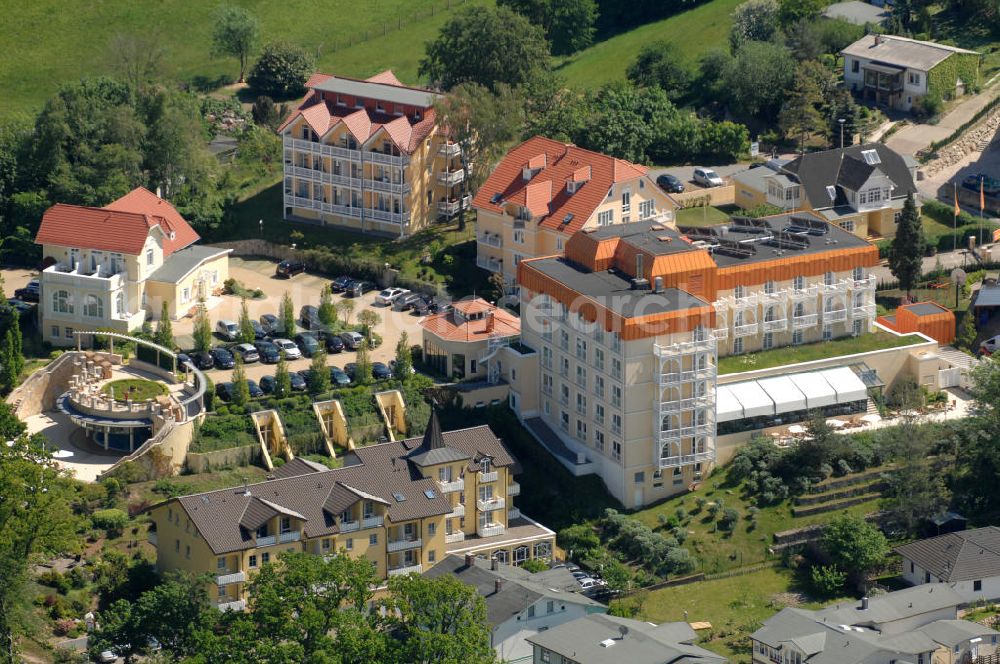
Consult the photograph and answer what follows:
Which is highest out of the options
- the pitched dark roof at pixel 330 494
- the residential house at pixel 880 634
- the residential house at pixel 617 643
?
the pitched dark roof at pixel 330 494

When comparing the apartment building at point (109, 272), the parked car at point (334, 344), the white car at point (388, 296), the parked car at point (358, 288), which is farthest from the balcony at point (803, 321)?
the apartment building at point (109, 272)

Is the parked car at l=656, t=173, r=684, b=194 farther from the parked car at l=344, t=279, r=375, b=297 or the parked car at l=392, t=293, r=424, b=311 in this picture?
the parked car at l=344, t=279, r=375, b=297

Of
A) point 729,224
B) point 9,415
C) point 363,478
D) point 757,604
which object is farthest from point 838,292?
point 9,415

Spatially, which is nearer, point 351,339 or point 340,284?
point 351,339

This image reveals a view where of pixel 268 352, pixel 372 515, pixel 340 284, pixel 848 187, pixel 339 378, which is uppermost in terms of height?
pixel 848 187

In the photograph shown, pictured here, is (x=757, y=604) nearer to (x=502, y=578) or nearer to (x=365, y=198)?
(x=502, y=578)

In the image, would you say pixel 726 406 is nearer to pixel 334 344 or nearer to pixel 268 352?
pixel 334 344

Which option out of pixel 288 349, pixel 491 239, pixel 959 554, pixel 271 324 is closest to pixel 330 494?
pixel 288 349

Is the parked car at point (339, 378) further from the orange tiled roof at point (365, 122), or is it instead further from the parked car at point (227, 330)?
the orange tiled roof at point (365, 122)
